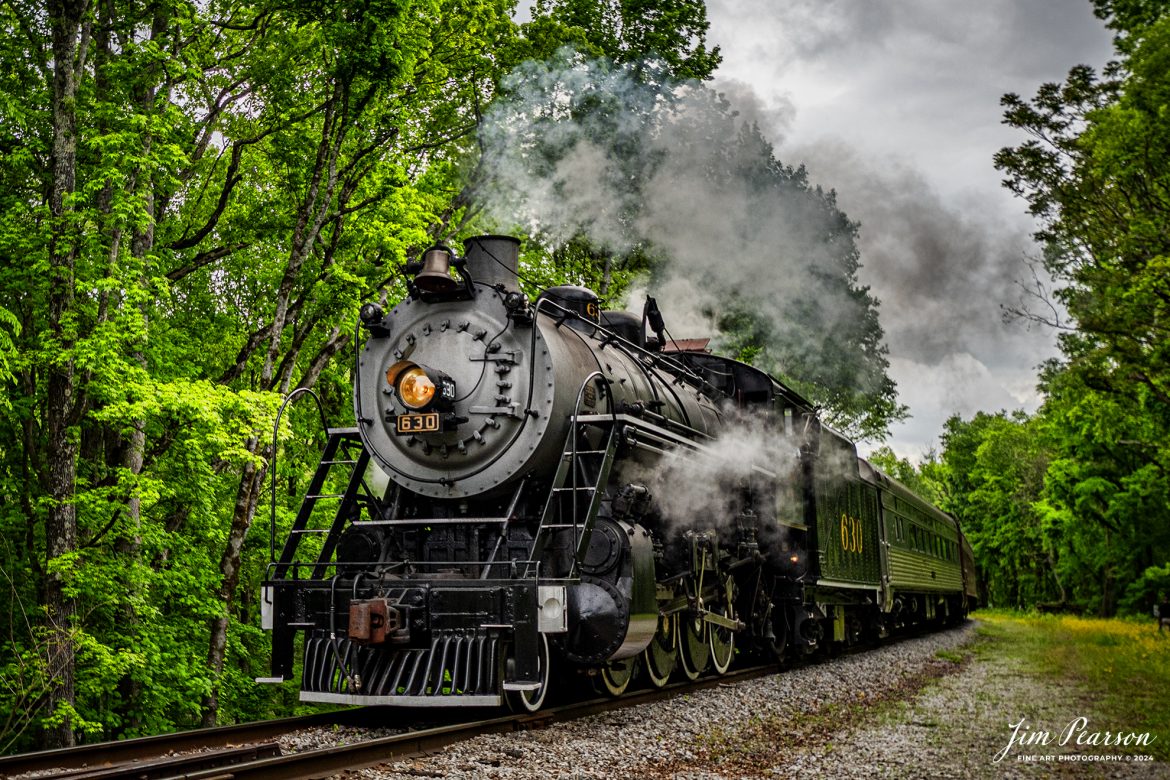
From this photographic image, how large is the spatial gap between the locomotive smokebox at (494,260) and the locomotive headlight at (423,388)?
1092mm

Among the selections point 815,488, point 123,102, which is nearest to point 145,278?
point 123,102

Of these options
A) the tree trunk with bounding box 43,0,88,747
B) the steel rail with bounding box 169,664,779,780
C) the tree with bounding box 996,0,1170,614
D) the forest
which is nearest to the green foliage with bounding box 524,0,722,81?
the forest

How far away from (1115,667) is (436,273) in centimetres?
1077

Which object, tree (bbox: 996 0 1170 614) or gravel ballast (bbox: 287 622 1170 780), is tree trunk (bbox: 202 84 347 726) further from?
tree (bbox: 996 0 1170 614)

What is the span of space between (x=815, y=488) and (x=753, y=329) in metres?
8.29

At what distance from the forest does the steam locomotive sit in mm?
872

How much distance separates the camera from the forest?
33.2 ft

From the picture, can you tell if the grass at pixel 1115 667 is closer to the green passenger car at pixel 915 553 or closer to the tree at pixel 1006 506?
the green passenger car at pixel 915 553

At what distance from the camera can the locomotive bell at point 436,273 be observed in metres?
7.82

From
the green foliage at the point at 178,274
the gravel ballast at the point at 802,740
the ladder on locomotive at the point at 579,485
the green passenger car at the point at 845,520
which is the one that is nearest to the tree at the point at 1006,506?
the green passenger car at the point at 845,520

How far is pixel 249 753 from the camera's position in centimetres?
565
